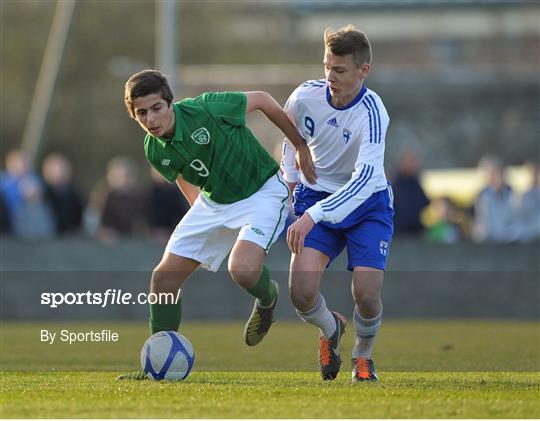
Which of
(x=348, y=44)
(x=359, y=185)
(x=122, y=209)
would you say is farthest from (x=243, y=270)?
(x=122, y=209)

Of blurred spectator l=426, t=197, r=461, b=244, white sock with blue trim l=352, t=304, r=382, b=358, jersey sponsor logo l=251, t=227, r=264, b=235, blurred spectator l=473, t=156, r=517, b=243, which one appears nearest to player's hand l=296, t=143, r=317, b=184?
jersey sponsor logo l=251, t=227, r=264, b=235

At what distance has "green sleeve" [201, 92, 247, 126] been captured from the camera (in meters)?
9.30

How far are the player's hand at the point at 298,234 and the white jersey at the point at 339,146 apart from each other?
0.14m

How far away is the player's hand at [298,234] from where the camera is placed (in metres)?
8.49

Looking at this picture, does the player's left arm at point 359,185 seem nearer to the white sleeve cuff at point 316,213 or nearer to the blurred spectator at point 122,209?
the white sleeve cuff at point 316,213

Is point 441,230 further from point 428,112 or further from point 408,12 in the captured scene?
point 408,12

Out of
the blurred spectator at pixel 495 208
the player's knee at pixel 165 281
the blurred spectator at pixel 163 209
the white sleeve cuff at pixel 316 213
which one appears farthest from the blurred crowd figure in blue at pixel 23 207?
the white sleeve cuff at pixel 316 213

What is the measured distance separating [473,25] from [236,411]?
5492cm

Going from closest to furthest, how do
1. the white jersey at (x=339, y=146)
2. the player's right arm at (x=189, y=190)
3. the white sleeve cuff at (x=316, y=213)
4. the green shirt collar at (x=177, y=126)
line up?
the white sleeve cuff at (x=316, y=213) < the white jersey at (x=339, y=146) < the green shirt collar at (x=177, y=126) < the player's right arm at (x=189, y=190)

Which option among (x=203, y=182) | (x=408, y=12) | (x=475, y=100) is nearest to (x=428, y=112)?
(x=475, y=100)

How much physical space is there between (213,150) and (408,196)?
9661 millimetres

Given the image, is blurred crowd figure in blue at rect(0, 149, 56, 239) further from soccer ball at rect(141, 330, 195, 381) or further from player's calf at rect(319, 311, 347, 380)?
soccer ball at rect(141, 330, 195, 381)

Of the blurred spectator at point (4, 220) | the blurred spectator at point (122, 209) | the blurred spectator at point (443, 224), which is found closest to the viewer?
the blurred spectator at point (4, 220)

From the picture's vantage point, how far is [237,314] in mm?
18734
